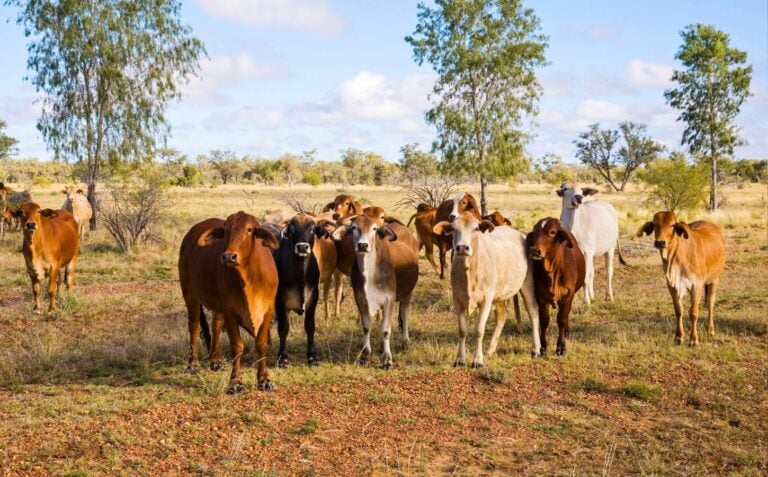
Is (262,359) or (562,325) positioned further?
(562,325)

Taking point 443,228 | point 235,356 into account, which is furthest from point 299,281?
point 443,228

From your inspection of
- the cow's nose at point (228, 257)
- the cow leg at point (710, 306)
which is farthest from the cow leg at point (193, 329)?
the cow leg at point (710, 306)

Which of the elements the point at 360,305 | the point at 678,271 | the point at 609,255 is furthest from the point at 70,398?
the point at 609,255

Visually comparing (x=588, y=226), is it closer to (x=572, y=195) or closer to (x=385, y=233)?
(x=572, y=195)

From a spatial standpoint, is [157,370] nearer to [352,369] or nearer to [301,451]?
[352,369]

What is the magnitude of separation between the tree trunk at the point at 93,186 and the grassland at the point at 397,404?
13849 mm

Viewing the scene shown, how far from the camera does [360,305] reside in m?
9.34

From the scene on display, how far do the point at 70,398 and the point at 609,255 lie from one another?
10.5m

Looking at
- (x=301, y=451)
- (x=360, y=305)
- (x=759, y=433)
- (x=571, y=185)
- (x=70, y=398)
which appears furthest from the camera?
(x=571, y=185)

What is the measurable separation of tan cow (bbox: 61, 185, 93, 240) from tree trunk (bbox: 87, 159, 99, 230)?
1351mm

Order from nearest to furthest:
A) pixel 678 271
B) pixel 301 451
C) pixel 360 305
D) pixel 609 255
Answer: pixel 301 451 → pixel 360 305 → pixel 678 271 → pixel 609 255

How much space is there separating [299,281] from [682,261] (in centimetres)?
539

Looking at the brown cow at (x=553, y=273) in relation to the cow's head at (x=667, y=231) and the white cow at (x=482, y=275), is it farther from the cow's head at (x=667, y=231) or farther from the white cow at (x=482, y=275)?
the cow's head at (x=667, y=231)

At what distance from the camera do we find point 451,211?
44.8 ft
